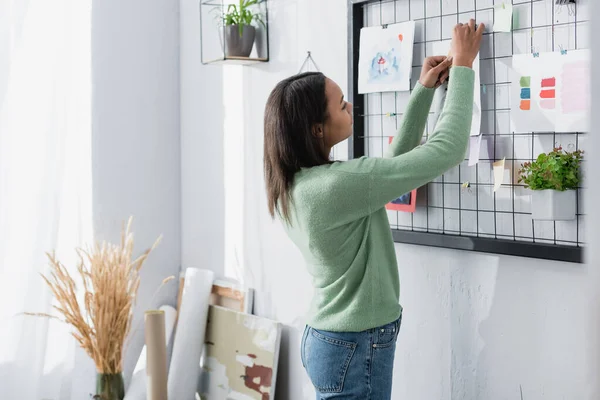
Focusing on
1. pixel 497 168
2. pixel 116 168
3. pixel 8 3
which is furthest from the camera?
pixel 116 168

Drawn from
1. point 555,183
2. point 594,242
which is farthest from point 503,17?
point 594,242

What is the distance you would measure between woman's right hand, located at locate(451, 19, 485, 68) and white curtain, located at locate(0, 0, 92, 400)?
1.52 metres

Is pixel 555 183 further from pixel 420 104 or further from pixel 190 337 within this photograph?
pixel 190 337

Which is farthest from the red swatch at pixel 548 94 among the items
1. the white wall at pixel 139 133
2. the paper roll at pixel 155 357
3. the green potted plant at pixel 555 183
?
the white wall at pixel 139 133

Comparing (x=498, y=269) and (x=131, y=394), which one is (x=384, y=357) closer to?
(x=498, y=269)

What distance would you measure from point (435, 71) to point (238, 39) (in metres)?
0.89

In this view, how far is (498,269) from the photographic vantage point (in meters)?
1.52

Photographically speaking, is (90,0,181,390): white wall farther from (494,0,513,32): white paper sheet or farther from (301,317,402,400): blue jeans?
(494,0,513,32): white paper sheet

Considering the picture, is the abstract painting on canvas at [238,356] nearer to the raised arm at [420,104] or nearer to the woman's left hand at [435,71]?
the raised arm at [420,104]

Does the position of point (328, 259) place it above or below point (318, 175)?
below

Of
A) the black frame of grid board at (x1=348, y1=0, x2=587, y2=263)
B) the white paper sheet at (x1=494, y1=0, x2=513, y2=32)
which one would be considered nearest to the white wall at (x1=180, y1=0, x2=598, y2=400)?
the black frame of grid board at (x1=348, y1=0, x2=587, y2=263)

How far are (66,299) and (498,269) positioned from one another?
57.2 inches

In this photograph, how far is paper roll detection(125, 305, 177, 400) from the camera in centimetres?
234

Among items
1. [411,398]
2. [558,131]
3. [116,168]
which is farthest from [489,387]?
[116,168]
